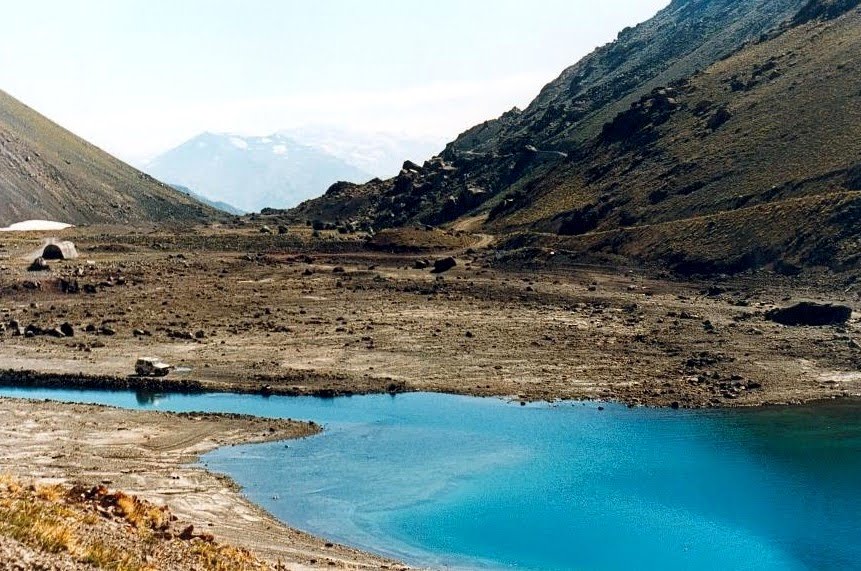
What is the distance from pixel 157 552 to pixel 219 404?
1386 inches

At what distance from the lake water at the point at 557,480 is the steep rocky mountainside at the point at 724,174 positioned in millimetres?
46699

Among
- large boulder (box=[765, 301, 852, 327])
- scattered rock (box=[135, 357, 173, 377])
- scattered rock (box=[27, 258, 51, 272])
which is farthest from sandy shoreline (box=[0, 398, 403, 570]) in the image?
scattered rock (box=[27, 258, 51, 272])

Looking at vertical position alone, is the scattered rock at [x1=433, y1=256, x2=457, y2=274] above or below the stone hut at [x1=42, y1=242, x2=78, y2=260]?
below

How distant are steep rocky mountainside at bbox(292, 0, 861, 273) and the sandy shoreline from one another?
2609 inches

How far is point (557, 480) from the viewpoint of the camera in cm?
4666

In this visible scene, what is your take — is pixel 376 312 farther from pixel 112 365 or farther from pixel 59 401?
pixel 59 401

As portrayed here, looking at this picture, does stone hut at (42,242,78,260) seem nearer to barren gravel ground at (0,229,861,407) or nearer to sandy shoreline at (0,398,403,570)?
barren gravel ground at (0,229,861,407)

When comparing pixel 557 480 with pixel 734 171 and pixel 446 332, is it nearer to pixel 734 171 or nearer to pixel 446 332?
pixel 446 332

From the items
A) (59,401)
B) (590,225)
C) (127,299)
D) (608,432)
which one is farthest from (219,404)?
(590,225)

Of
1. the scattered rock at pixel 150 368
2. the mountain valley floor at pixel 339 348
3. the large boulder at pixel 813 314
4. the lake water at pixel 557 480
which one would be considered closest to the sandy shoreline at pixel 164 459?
the mountain valley floor at pixel 339 348

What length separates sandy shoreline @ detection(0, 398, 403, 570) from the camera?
3675 cm

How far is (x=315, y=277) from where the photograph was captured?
114812 mm

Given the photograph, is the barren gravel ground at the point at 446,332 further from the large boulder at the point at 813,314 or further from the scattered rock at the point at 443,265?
the scattered rock at the point at 443,265

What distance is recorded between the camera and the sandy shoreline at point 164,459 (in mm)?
36750
